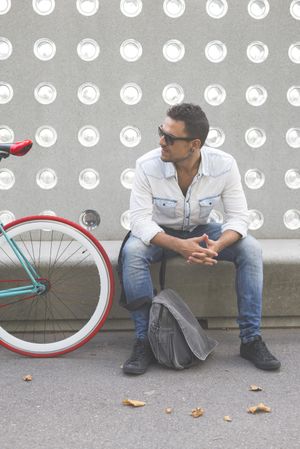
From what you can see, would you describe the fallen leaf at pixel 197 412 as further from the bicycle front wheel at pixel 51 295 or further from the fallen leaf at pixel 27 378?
the bicycle front wheel at pixel 51 295

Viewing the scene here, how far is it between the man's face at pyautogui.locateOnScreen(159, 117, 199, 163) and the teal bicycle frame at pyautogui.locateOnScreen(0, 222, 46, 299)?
36.6 inches

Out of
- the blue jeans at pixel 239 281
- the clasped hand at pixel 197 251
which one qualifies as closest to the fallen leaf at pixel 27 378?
the blue jeans at pixel 239 281

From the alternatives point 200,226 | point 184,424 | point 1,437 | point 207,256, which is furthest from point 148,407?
point 200,226

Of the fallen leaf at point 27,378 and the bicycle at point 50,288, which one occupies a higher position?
the bicycle at point 50,288

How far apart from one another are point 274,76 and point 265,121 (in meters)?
0.31

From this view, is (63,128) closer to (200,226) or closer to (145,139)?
(145,139)

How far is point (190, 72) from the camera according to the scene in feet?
14.0

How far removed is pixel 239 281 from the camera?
334cm

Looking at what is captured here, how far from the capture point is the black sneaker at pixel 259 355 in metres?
3.16

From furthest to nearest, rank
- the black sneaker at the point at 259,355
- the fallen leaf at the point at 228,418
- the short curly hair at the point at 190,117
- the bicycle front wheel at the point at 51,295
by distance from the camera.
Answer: the bicycle front wheel at the point at 51,295 < the short curly hair at the point at 190,117 < the black sneaker at the point at 259,355 < the fallen leaf at the point at 228,418

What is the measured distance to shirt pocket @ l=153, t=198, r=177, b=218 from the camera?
342 cm

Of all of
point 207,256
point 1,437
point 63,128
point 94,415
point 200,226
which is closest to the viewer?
point 1,437

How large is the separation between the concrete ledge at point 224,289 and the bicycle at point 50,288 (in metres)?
0.20

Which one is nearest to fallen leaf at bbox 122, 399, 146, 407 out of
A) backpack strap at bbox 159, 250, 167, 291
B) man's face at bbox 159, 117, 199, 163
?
backpack strap at bbox 159, 250, 167, 291
